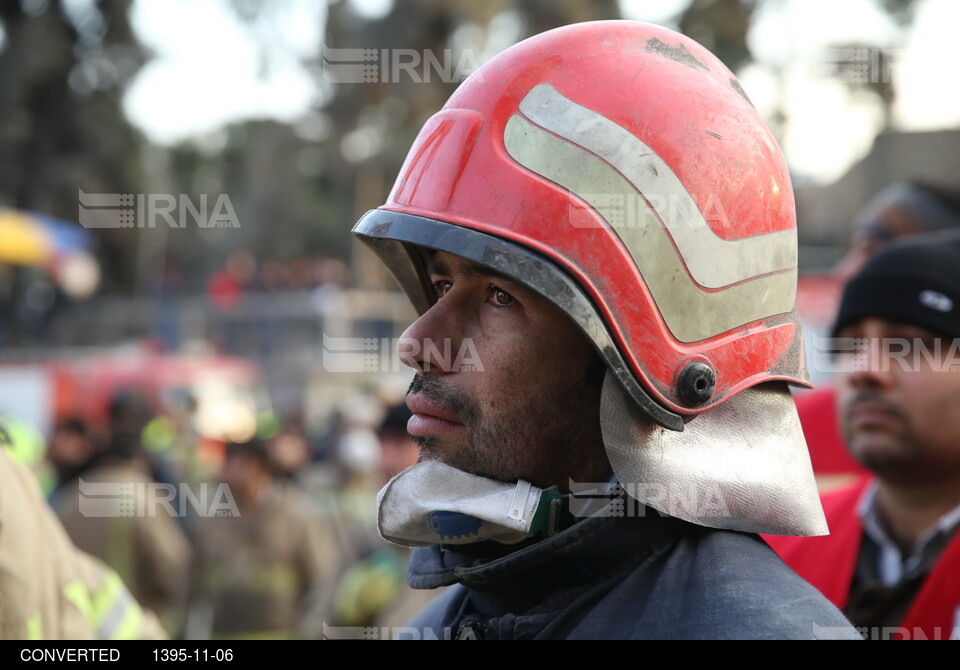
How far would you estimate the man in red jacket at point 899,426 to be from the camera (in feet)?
9.73

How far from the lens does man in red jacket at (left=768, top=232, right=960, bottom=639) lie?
2965 millimetres

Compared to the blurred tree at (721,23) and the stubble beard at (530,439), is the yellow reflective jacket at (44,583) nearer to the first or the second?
the stubble beard at (530,439)

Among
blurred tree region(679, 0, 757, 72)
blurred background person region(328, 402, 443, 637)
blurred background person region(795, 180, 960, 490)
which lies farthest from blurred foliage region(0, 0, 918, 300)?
blurred background person region(795, 180, 960, 490)

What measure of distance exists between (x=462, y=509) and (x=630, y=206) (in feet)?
2.08

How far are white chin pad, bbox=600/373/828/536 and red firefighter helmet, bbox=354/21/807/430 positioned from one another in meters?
0.05

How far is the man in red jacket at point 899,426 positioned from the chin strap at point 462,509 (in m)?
1.56

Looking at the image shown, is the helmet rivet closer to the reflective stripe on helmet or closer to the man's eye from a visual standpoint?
the reflective stripe on helmet

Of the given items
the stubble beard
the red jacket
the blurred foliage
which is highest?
the blurred foliage

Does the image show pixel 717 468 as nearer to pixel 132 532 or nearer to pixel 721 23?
pixel 132 532

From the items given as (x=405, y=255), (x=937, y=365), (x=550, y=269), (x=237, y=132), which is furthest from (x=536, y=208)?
(x=237, y=132)

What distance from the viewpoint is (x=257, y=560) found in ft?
19.4

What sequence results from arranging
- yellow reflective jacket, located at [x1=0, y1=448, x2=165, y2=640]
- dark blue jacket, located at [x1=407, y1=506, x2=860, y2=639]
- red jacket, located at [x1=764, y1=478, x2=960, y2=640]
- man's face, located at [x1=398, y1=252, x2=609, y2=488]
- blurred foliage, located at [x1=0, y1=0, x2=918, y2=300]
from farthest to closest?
blurred foliage, located at [x1=0, y1=0, x2=918, y2=300], red jacket, located at [x1=764, y1=478, x2=960, y2=640], yellow reflective jacket, located at [x1=0, y1=448, x2=165, y2=640], man's face, located at [x1=398, y1=252, x2=609, y2=488], dark blue jacket, located at [x1=407, y1=506, x2=860, y2=639]

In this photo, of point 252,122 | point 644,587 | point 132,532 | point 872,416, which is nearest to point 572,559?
point 644,587

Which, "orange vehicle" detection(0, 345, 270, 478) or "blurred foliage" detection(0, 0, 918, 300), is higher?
"blurred foliage" detection(0, 0, 918, 300)
